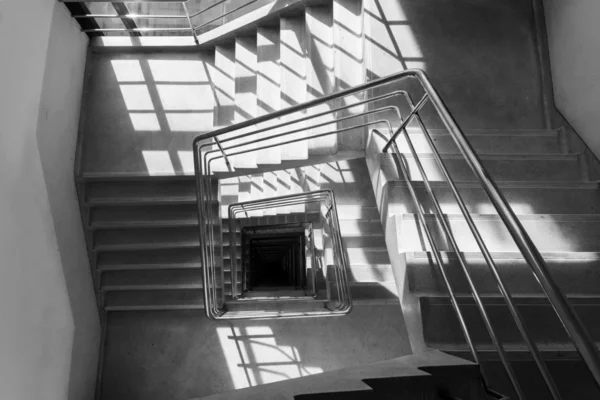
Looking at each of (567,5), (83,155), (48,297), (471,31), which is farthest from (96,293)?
(567,5)

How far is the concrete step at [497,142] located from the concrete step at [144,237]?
76.6 inches

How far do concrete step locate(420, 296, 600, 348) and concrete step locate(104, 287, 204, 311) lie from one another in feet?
8.65

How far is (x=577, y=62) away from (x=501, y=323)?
2181 mm

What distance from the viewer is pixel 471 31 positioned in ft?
10.3

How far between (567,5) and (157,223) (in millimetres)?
3426

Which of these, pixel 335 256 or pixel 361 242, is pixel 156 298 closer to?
pixel 335 256

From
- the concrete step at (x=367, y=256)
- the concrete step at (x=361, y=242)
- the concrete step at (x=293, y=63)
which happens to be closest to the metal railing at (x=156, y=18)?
the concrete step at (x=293, y=63)

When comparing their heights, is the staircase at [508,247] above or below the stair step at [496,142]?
below

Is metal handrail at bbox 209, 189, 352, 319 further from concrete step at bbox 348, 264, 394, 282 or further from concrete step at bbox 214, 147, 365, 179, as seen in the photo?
concrete step at bbox 214, 147, 365, 179

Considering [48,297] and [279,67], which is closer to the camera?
[48,297]

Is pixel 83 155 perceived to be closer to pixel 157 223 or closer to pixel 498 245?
pixel 157 223

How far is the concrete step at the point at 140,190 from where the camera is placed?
3.44 metres

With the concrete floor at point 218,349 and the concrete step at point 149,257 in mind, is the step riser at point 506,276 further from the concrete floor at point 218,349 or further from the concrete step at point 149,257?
the concrete step at point 149,257

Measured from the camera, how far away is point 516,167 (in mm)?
2383
